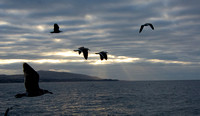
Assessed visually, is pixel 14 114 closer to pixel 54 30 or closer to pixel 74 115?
pixel 74 115

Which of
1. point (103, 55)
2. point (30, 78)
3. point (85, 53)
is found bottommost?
point (30, 78)

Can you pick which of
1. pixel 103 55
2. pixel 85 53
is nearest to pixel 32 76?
pixel 85 53

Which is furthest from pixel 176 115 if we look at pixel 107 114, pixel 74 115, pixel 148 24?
pixel 148 24

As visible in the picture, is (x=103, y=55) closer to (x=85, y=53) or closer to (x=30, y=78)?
(x=85, y=53)

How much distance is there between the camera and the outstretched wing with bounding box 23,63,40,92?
41.9ft

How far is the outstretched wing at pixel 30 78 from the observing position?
1277 centimetres

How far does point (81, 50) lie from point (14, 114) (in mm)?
59232

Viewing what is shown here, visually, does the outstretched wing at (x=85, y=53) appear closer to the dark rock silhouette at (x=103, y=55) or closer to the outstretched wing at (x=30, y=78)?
the dark rock silhouette at (x=103, y=55)

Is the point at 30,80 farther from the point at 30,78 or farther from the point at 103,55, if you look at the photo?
the point at 103,55

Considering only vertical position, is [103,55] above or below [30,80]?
above

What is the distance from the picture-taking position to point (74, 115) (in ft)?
210

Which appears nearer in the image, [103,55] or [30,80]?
[103,55]

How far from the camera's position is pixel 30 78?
13164 mm

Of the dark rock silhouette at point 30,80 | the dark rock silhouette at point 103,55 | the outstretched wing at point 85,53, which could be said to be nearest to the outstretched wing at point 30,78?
the dark rock silhouette at point 30,80
